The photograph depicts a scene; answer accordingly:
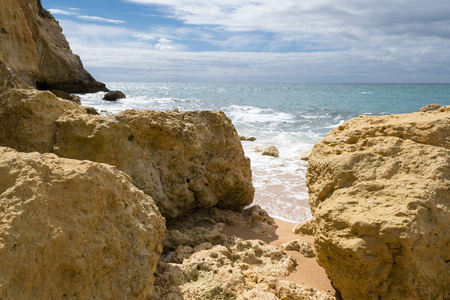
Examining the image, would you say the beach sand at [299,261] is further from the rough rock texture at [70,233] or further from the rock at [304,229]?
the rough rock texture at [70,233]

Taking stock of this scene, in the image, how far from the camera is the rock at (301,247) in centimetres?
323

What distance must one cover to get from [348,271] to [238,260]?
98cm

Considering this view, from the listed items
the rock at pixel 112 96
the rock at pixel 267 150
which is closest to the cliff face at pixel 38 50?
the rock at pixel 112 96

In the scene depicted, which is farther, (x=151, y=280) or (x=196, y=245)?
(x=196, y=245)

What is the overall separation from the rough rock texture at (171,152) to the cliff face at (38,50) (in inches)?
338

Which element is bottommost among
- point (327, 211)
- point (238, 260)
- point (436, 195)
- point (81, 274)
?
point (238, 260)

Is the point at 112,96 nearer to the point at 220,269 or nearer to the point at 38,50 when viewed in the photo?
the point at 38,50

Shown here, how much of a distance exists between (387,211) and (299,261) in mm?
1111

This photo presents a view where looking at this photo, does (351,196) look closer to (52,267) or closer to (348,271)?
(348,271)

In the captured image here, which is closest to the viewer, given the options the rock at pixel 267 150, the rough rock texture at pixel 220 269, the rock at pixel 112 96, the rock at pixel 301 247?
the rough rock texture at pixel 220 269

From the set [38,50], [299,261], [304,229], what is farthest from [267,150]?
[38,50]

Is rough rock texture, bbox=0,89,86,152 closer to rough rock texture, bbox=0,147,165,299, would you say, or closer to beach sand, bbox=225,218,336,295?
rough rock texture, bbox=0,147,165,299

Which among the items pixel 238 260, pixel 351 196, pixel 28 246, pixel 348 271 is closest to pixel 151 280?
pixel 28 246

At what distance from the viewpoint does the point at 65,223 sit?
6.17 ft
